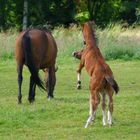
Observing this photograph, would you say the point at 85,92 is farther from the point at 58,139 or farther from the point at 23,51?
the point at 58,139

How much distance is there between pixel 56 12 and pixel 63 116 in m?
50.6

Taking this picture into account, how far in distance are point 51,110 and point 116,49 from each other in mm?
17382

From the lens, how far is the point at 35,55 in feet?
57.3

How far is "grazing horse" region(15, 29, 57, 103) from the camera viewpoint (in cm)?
1709

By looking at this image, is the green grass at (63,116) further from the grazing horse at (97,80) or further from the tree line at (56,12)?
the tree line at (56,12)

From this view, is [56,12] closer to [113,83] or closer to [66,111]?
[66,111]

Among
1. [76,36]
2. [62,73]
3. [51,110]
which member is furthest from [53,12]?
[51,110]

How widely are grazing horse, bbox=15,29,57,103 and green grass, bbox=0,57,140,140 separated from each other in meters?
0.42

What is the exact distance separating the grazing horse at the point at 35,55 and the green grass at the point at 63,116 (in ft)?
1.37

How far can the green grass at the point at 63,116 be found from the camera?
39.9 feet

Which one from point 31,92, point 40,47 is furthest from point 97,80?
point 40,47

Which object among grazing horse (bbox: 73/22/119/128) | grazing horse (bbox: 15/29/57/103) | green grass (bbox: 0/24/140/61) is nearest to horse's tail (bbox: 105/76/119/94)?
grazing horse (bbox: 73/22/119/128)

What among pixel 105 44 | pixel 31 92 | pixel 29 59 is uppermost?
pixel 29 59

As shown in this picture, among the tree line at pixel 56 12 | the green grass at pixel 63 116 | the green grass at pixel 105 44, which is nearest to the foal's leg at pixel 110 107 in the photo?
the green grass at pixel 63 116
